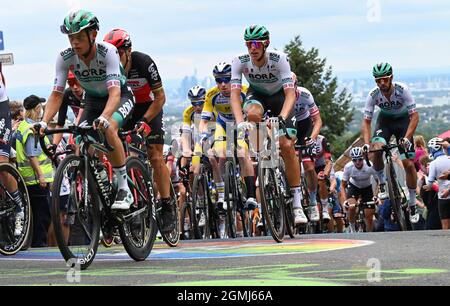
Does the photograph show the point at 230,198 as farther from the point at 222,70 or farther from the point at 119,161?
the point at 119,161

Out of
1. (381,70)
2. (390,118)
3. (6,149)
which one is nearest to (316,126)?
(390,118)

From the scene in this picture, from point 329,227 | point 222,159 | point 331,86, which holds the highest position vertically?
point 331,86

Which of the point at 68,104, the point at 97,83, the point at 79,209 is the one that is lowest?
the point at 79,209

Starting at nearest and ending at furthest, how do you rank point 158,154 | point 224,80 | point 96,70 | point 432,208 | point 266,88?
point 96,70, point 158,154, point 266,88, point 224,80, point 432,208

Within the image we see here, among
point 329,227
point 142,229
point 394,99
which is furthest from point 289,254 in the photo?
point 329,227

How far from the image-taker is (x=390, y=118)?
688 inches

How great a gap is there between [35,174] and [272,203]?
355cm

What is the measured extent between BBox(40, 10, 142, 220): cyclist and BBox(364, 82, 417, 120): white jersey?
7.58 metres

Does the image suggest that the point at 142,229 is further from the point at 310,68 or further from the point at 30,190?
the point at 310,68

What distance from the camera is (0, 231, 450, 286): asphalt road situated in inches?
305

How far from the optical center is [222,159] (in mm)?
16516

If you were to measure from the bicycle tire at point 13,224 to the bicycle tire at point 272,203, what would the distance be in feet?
8.38

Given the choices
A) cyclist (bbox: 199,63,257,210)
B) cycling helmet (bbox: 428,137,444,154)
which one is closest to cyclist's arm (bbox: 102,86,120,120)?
cyclist (bbox: 199,63,257,210)
